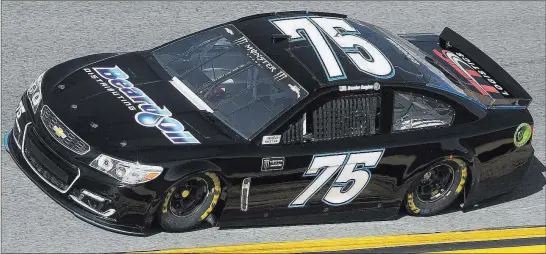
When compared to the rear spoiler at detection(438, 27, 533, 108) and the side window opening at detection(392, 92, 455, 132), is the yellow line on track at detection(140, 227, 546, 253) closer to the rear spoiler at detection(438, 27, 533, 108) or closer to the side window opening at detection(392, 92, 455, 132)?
the side window opening at detection(392, 92, 455, 132)

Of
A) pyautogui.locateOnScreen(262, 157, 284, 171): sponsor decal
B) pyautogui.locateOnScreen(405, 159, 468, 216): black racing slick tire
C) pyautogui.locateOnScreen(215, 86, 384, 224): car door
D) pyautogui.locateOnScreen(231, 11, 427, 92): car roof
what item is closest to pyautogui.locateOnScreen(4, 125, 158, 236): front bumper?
pyautogui.locateOnScreen(215, 86, 384, 224): car door

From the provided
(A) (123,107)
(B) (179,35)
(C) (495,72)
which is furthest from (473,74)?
(B) (179,35)

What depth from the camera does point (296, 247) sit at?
27.7 ft

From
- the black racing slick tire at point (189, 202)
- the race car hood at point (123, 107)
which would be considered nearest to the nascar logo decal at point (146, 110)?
the race car hood at point (123, 107)

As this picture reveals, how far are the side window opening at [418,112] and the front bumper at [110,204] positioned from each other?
229 centimetres

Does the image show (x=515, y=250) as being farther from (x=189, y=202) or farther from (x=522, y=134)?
(x=189, y=202)

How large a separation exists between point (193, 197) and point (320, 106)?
127 centimetres

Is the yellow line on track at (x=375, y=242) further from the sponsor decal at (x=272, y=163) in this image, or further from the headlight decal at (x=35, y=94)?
the headlight decal at (x=35, y=94)

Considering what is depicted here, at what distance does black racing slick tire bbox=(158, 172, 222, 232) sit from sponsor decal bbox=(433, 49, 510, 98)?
2885 millimetres

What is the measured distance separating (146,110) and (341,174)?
1.68 meters

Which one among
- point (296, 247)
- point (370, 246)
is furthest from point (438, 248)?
point (296, 247)

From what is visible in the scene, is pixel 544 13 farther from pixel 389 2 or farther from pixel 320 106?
pixel 320 106

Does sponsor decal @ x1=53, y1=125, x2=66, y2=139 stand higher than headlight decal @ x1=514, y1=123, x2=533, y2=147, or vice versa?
sponsor decal @ x1=53, y1=125, x2=66, y2=139

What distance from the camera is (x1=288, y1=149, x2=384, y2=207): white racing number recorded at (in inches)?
330
